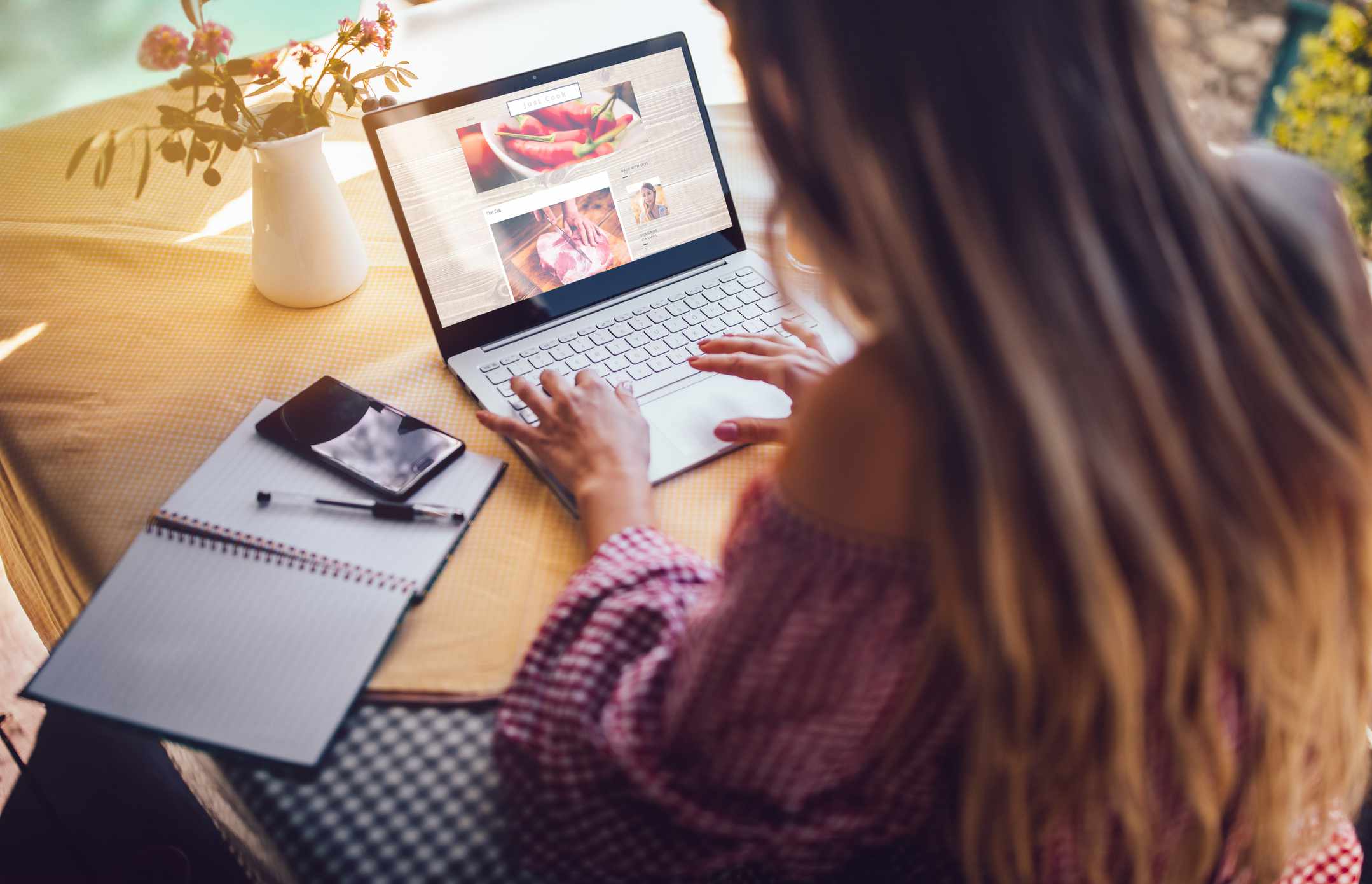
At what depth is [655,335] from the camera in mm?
942

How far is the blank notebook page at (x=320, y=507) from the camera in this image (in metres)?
0.71

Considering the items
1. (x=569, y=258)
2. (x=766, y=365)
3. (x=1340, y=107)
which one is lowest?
(x=1340, y=107)

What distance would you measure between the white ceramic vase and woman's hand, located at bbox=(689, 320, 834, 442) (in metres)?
0.42

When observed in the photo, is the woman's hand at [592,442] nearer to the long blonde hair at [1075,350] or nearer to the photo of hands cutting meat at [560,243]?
the photo of hands cutting meat at [560,243]

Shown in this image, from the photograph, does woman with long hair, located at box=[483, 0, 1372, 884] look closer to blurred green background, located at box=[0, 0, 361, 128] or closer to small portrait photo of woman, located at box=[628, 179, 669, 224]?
small portrait photo of woman, located at box=[628, 179, 669, 224]

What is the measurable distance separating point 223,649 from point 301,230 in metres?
0.49

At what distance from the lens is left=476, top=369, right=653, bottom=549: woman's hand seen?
730mm

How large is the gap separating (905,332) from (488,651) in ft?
1.38

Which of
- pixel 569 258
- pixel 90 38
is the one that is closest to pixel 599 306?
pixel 569 258

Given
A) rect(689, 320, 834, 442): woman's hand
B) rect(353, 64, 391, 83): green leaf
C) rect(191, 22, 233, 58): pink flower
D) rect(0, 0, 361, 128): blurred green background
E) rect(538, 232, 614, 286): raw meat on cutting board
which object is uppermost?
rect(0, 0, 361, 128): blurred green background

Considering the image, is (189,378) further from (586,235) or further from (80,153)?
(586,235)

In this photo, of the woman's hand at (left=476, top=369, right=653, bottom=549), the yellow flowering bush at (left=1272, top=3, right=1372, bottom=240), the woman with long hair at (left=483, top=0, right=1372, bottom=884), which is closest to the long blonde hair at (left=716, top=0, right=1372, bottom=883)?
the woman with long hair at (left=483, top=0, right=1372, bottom=884)

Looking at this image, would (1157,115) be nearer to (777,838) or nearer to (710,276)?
(777,838)

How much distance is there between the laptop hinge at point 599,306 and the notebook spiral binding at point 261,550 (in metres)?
0.30
